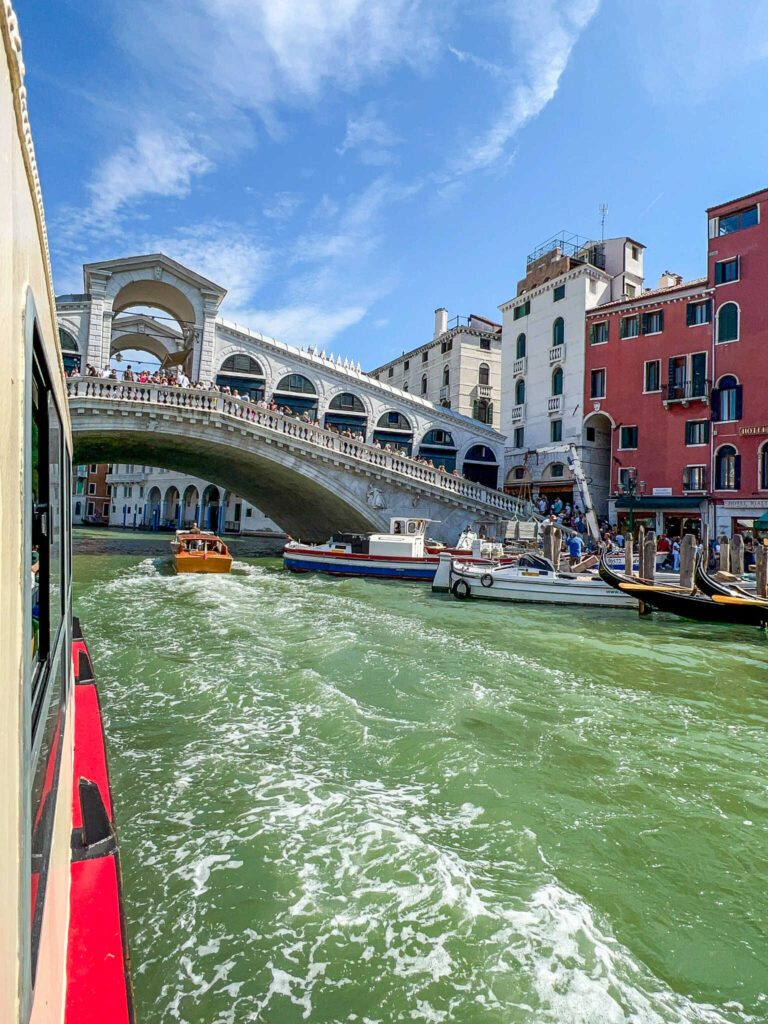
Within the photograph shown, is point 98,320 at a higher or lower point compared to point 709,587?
higher

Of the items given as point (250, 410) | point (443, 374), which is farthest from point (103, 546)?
point (443, 374)

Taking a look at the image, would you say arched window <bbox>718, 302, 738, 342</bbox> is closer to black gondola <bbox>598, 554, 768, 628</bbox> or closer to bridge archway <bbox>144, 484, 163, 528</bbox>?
black gondola <bbox>598, 554, 768, 628</bbox>

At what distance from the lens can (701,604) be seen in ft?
34.5

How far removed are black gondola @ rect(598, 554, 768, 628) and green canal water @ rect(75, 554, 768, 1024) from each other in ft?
11.8

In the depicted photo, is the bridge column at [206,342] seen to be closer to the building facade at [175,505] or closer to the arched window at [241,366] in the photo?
the arched window at [241,366]

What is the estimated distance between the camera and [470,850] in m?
3.21

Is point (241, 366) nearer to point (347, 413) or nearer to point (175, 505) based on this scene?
point (347, 413)

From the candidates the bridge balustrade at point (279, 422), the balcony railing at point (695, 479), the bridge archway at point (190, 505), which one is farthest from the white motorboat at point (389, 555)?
the bridge archway at point (190, 505)

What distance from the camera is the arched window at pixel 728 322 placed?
19.2 meters

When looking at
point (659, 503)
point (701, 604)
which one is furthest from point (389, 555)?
point (659, 503)

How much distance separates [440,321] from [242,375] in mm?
13961

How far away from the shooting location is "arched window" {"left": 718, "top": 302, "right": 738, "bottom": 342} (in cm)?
1917

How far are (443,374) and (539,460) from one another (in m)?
9.17

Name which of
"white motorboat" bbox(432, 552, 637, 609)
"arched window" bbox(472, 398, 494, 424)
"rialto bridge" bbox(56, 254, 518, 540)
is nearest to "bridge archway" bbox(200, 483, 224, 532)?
"rialto bridge" bbox(56, 254, 518, 540)
